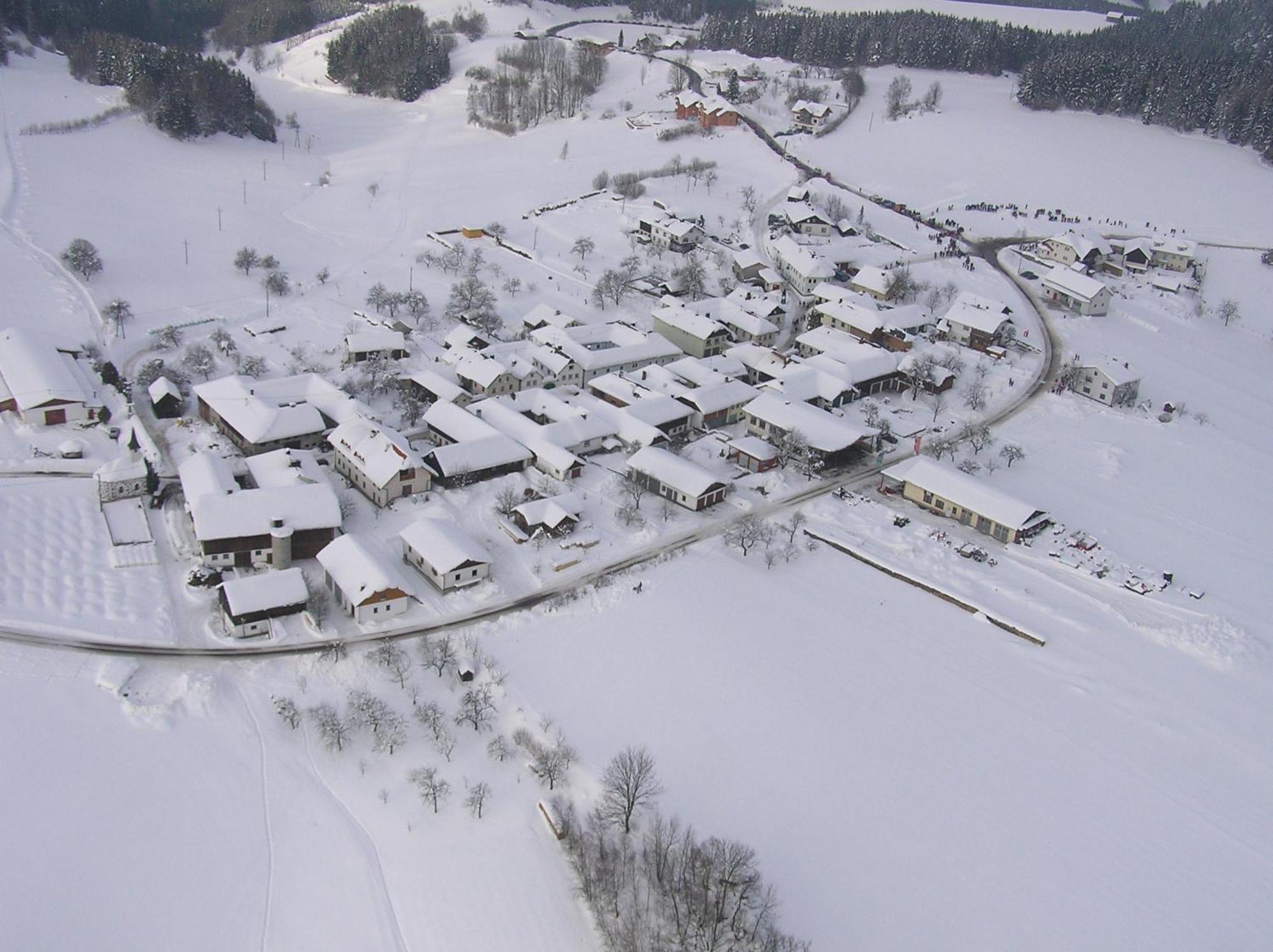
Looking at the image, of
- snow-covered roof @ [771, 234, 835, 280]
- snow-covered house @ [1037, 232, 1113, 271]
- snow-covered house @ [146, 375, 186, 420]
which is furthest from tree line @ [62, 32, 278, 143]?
snow-covered house @ [1037, 232, 1113, 271]

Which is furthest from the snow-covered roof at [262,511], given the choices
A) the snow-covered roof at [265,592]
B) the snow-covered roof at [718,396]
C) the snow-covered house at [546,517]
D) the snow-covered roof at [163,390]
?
the snow-covered roof at [718,396]

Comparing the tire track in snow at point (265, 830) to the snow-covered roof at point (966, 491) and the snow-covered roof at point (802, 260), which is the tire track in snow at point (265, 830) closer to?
the snow-covered roof at point (966, 491)

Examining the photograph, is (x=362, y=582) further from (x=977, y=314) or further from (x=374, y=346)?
(x=977, y=314)

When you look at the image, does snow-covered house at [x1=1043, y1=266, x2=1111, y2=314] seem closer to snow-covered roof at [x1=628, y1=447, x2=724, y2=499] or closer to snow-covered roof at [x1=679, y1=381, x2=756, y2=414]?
snow-covered roof at [x1=679, y1=381, x2=756, y2=414]

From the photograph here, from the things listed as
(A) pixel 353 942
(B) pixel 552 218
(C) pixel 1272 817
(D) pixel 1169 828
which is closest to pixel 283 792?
(A) pixel 353 942

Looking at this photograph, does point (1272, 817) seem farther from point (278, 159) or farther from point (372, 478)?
point (278, 159)

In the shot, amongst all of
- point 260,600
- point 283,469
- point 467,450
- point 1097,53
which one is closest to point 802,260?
point 467,450
